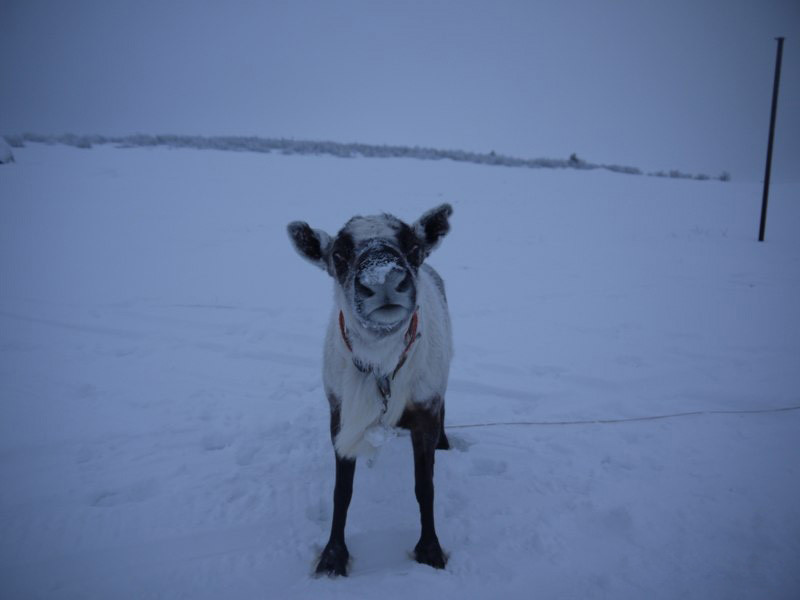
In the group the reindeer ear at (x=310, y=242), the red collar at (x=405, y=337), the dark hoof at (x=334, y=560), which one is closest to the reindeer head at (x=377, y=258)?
the reindeer ear at (x=310, y=242)

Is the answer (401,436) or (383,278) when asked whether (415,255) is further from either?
(401,436)

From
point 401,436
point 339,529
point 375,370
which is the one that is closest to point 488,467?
point 401,436

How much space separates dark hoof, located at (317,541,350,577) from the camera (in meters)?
2.57

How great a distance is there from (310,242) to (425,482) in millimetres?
1826

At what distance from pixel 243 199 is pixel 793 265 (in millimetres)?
15397

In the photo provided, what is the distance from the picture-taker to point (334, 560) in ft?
8.55

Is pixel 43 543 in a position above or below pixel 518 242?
below

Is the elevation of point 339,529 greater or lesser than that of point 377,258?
lesser

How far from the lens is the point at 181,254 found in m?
9.78

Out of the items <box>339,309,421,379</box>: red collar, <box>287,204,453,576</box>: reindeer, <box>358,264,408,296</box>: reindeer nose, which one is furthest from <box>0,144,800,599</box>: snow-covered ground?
<box>358,264,408,296</box>: reindeer nose

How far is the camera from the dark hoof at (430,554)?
264 cm

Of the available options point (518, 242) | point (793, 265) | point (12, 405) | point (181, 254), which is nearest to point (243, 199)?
point (181, 254)

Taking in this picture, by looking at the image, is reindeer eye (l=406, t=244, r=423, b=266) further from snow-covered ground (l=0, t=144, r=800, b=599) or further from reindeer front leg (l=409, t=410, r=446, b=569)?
snow-covered ground (l=0, t=144, r=800, b=599)

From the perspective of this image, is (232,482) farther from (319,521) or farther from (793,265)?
(793,265)
